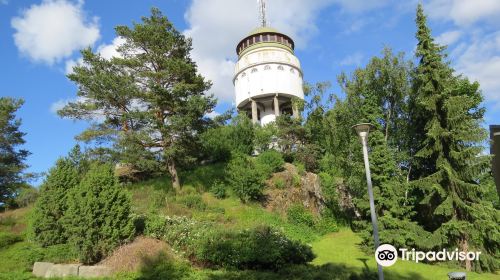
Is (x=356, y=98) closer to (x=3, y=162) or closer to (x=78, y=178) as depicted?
(x=78, y=178)

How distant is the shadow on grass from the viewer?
42.4ft

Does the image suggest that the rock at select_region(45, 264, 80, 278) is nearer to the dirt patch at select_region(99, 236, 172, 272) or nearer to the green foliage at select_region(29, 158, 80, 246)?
the dirt patch at select_region(99, 236, 172, 272)

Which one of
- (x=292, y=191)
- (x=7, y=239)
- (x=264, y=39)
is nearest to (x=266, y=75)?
(x=264, y=39)

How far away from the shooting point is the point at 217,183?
87.4 ft

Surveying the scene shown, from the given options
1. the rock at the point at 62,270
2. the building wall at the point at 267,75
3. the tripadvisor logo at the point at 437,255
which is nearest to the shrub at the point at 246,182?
the tripadvisor logo at the point at 437,255

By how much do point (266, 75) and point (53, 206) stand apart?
26.0 m

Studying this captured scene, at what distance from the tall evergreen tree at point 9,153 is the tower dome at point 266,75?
2075 centimetres

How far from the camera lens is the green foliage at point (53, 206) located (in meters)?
16.5

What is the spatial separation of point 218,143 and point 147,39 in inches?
428

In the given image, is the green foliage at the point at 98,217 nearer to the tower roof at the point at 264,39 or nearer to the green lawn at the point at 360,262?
the green lawn at the point at 360,262

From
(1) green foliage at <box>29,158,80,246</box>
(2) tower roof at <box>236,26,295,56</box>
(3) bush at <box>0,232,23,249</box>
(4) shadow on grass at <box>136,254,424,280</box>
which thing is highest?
(2) tower roof at <box>236,26,295,56</box>

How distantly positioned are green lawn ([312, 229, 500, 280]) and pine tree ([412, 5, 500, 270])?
3.84 feet

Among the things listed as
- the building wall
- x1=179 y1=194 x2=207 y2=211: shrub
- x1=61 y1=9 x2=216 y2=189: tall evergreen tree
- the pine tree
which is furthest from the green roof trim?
x1=179 y1=194 x2=207 y2=211: shrub

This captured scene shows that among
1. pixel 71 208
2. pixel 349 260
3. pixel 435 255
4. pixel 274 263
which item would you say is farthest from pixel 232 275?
pixel 435 255
